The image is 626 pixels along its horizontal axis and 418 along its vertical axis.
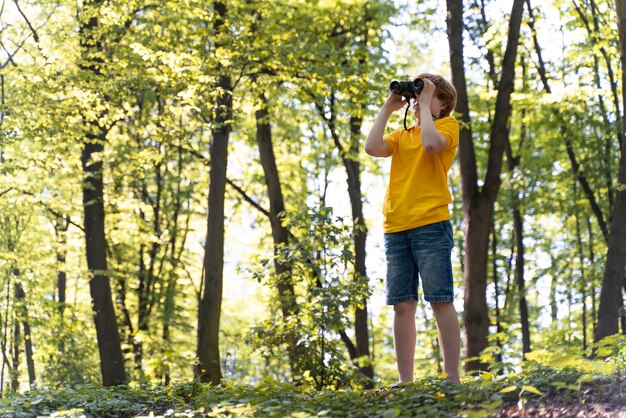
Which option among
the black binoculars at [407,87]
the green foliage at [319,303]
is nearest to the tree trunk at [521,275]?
the green foliage at [319,303]

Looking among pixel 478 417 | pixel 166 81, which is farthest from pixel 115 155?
pixel 478 417

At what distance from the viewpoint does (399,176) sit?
5.08m

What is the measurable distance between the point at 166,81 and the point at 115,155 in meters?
3.28

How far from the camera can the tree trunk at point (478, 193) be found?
1088 cm

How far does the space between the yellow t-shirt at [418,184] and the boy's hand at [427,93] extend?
194 millimetres

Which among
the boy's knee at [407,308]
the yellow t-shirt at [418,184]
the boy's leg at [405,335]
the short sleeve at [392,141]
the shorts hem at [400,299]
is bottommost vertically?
the boy's leg at [405,335]

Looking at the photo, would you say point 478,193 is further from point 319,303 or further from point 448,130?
point 448,130

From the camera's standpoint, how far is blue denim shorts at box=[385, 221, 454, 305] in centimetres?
483

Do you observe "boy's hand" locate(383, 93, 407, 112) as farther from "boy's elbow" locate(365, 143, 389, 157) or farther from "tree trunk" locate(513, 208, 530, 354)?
"tree trunk" locate(513, 208, 530, 354)

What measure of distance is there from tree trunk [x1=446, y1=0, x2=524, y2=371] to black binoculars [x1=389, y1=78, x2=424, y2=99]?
19.7 ft

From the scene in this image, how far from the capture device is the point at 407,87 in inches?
199

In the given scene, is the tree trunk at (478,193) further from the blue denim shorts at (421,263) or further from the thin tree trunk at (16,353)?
the thin tree trunk at (16,353)

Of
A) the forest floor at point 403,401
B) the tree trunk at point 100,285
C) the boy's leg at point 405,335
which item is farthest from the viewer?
the tree trunk at point 100,285

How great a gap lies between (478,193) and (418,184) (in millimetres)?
6291
